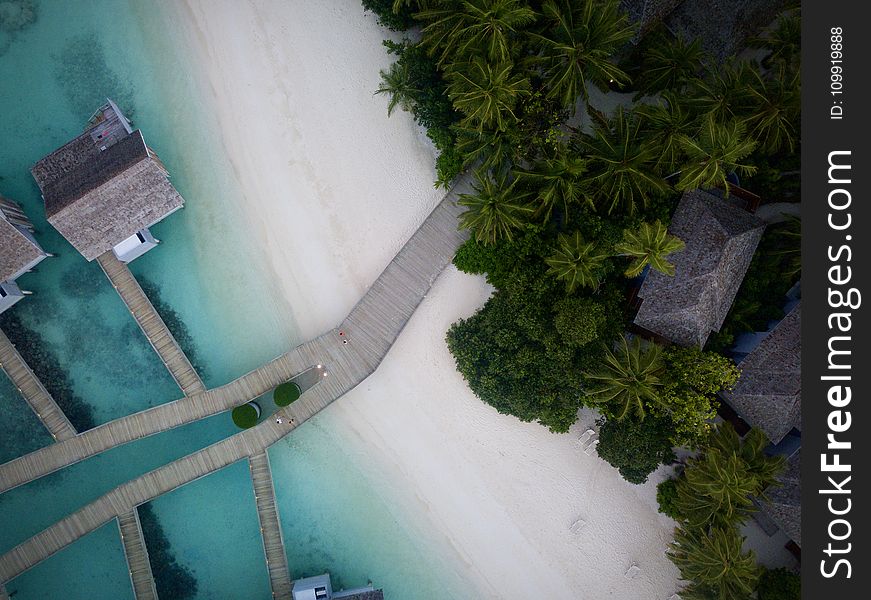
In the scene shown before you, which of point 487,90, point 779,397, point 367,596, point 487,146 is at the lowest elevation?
point 779,397

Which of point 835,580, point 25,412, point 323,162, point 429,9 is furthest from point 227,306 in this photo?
point 835,580


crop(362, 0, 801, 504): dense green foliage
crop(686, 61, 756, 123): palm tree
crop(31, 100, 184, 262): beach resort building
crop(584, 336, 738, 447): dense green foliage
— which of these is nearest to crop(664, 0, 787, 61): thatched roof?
crop(362, 0, 801, 504): dense green foliage

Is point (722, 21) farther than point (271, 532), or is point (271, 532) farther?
point (271, 532)

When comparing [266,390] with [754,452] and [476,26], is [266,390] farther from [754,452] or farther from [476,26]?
[754,452]

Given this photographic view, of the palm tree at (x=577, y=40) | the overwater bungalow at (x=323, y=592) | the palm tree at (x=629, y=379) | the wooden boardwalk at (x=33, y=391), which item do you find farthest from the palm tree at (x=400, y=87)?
the overwater bungalow at (x=323, y=592)

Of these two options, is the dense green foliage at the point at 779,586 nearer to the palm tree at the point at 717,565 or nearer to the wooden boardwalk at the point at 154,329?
the palm tree at the point at 717,565

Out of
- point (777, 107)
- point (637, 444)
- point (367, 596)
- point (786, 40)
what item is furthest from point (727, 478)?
point (786, 40)

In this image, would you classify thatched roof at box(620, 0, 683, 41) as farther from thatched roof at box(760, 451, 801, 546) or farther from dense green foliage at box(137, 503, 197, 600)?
A: dense green foliage at box(137, 503, 197, 600)
